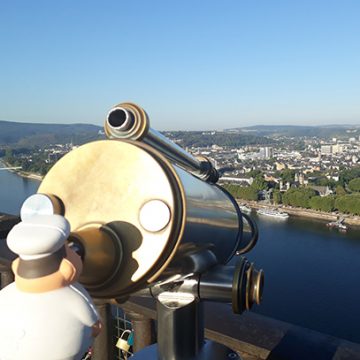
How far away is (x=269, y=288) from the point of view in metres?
8.43

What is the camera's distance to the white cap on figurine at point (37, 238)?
0.26m

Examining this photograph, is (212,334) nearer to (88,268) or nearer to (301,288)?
(88,268)

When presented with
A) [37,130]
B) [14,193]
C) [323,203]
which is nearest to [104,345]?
[323,203]

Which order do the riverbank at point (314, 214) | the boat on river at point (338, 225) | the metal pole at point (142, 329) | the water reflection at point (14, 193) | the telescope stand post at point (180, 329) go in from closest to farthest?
the telescope stand post at point (180, 329) → the metal pole at point (142, 329) → the water reflection at point (14, 193) → the boat on river at point (338, 225) → the riverbank at point (314, 214)

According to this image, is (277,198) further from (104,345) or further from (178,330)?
(178,330)

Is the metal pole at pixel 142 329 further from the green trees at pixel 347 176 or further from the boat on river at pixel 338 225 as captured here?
the green trees at pixel 347 176

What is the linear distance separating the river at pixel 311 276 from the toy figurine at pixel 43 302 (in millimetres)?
6772

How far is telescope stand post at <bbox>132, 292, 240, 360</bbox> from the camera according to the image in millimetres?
497

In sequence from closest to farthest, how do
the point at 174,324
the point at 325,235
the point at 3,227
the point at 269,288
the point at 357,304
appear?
the point at 174,324, the point at 3,227, the point at 357,304, the point at 269,288, the point at 325,235

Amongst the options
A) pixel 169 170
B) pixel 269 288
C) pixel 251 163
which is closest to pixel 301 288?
pixel 269 288

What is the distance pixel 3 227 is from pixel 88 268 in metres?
0.82

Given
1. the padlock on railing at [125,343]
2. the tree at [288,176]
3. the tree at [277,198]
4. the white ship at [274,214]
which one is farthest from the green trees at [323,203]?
the padlock on railing at [125,343]

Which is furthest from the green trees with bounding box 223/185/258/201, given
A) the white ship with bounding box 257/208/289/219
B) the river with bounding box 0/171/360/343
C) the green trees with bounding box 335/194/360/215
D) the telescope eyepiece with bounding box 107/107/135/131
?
the telescope eyepiece with bounding box 107/107/135/131

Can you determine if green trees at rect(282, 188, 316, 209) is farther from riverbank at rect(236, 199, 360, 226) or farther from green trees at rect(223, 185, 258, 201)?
green trees at rect(223, 185, 258, 201)
